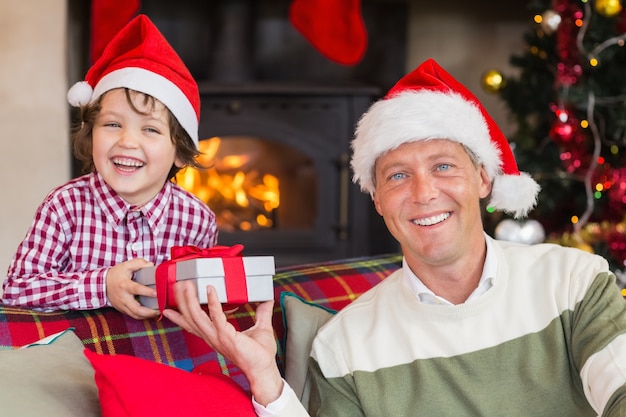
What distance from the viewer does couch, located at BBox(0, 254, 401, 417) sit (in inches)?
47.8

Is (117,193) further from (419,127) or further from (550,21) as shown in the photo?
(550,21)

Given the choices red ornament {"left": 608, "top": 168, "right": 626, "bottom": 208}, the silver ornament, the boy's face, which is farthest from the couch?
red ornament {"left": 608, "top": 168, "right": 626, "bottom": 208}

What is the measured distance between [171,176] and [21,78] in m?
1.78

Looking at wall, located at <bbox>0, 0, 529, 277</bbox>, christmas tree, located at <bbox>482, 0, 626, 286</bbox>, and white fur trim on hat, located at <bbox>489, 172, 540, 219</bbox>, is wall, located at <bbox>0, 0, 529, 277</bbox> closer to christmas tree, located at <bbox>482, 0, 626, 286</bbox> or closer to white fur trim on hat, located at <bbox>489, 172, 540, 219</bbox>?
christmas tree, located at <bbox>482, 0, 626, 286</bbox>

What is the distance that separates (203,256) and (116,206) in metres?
0.39

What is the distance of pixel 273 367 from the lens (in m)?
1.39

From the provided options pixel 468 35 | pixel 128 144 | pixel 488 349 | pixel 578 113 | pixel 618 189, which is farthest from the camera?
pixel 468 35

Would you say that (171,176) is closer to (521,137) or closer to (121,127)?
(121,127)

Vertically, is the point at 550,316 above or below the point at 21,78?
below

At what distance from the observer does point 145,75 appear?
5.54 feet

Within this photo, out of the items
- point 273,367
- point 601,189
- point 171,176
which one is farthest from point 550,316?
point 601,189

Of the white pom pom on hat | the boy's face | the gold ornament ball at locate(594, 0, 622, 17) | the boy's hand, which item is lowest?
the boy's hand

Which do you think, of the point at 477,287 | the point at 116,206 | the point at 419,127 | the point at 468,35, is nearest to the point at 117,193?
the point at 116,206

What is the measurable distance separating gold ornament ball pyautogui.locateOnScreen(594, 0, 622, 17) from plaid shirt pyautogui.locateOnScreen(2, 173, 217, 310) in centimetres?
188
